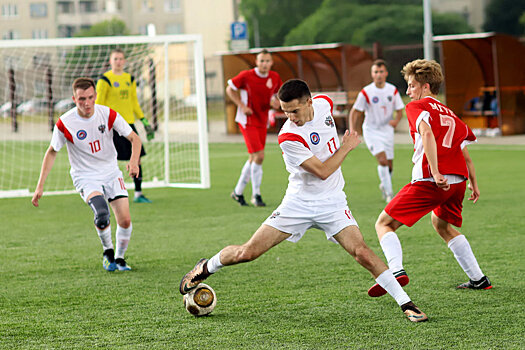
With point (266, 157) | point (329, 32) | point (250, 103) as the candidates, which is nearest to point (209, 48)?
point (329, 32)

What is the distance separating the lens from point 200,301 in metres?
5.31

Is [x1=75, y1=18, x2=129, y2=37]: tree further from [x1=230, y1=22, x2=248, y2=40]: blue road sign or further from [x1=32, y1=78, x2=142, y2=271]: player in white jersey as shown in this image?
[x1=32, y1=78, x2=142, y2=271]: player in white jersey

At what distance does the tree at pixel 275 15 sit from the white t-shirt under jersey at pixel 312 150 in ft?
220

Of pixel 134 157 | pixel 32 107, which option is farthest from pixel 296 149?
pixel 32 107

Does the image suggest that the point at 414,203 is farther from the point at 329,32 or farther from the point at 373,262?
the point at 329,32

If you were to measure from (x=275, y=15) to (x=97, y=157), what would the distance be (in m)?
66.8

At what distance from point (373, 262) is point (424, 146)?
886 millimetres

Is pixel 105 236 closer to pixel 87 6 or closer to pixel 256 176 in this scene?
pixel 256 176

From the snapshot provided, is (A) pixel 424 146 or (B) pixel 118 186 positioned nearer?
(A) pixel 424 146

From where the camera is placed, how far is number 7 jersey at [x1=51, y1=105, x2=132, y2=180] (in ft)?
22.3

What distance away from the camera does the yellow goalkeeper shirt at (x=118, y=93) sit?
10766mm

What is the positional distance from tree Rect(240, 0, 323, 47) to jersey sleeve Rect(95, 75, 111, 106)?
201 ft

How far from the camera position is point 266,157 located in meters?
18.9

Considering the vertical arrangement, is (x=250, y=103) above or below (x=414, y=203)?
above
